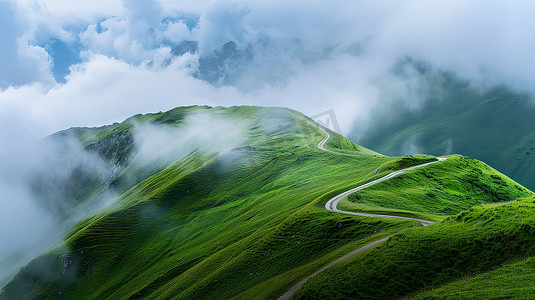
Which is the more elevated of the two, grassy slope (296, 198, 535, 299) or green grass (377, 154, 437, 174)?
grassy slope (296, 198, 535, 299)

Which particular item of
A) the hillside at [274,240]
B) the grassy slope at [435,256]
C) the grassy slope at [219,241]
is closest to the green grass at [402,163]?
the hillside at [274,240]

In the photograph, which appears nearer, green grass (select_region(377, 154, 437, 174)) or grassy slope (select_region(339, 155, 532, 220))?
grassy slope (select_region(339, 155, 532, 220))

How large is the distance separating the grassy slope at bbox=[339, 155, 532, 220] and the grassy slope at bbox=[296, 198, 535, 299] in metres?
23.7

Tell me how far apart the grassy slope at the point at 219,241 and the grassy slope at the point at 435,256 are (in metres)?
10.5

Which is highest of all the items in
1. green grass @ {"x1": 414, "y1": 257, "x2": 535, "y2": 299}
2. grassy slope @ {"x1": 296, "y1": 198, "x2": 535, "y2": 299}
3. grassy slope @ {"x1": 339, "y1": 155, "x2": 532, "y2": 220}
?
grassy slope @ {"x1": 296, "y1": 198, "x2": 535, "y2": 299}

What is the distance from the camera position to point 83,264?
167500mm

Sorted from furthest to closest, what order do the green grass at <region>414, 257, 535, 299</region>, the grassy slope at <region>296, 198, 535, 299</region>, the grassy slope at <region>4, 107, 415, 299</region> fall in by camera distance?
1. the grassy slope at <region>4, 107, 415, 299</region>
2. the grassy slope at <region>296, 198, 535, 299</region>
3. the green grass at <region>414, 257, 535, 299</region>

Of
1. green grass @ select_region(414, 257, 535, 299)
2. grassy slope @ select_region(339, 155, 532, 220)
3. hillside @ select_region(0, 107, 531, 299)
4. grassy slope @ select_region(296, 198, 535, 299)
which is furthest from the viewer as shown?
grassy slope @ select_region(339, 155, 532, 220)

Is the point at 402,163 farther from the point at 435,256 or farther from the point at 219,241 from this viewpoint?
the point at 435,256

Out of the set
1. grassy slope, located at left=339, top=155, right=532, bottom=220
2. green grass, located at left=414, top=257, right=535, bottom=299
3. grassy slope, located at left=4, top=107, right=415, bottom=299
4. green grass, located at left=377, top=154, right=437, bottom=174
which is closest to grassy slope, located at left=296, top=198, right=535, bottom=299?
green grass, located at left=414, top=257, right=535, bottom=299

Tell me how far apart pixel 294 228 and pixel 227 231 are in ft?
172

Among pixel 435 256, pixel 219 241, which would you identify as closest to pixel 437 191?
pixel 435 256

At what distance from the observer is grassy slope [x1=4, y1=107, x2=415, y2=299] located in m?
75.1

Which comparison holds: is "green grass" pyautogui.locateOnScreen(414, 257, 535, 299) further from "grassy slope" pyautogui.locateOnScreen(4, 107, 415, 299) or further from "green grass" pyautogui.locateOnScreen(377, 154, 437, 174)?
"green grass" pyautogui.locateOnScreen(377, 154, 437, 174)
